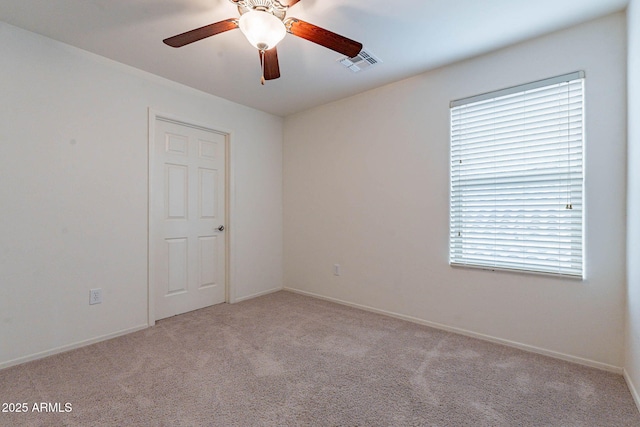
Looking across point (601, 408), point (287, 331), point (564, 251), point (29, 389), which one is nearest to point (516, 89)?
point (564, 251)

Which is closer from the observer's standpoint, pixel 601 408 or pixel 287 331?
pixel 601 408

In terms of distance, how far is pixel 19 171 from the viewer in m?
2.15

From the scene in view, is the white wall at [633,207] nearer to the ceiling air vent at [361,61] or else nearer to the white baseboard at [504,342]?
the white baseboard at [504,342]

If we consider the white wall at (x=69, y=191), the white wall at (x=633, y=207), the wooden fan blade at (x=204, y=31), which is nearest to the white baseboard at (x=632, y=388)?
the white wall at (x=633, y=207)

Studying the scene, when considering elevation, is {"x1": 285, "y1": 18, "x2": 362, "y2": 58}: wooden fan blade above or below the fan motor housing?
below

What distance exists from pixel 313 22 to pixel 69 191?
7.54 ft

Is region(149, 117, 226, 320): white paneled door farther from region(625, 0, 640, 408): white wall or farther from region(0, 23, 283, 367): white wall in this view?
region(625, 0, 640, 408): white wall

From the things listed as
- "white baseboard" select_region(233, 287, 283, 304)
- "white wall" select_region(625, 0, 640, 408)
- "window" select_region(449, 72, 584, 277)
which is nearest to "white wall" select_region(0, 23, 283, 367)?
"white baseboard" select_region(233, 287, 283, 304)

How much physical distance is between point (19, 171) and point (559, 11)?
12.8 ft

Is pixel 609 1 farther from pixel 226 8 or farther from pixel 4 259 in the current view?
pixel 4 259

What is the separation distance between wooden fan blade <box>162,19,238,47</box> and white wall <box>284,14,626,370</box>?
1892mm

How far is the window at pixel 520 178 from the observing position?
2154mm

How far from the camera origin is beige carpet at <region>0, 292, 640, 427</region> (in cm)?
158

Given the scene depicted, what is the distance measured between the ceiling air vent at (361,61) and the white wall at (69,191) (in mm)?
1708
